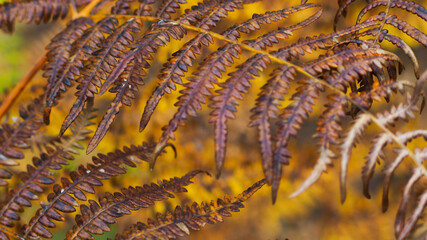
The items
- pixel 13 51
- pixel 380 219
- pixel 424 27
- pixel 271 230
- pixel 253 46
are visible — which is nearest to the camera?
pixel 253 46

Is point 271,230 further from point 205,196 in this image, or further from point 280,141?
point 280,141

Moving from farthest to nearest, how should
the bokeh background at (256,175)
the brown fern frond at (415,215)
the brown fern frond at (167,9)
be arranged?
the bokeh background at (256,175) < the brown fern frond at (167,9) < the brown fern frond at (415,215)

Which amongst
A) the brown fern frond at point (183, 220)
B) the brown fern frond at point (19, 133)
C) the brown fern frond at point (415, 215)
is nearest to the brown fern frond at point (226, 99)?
the brown fern frond at point (183, 220)

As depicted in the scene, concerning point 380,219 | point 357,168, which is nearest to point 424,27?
point 357,168

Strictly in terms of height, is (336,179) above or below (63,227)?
above

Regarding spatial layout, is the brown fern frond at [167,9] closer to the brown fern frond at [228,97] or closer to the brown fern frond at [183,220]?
the brown fern frond at [228,97]

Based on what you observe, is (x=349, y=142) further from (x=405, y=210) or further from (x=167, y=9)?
(x=167, y=9)

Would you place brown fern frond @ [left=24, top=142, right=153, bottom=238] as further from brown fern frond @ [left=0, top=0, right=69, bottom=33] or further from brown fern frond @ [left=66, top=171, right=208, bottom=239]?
brown fern frond @ [left=0, top=0, right=69, bottom=33]
